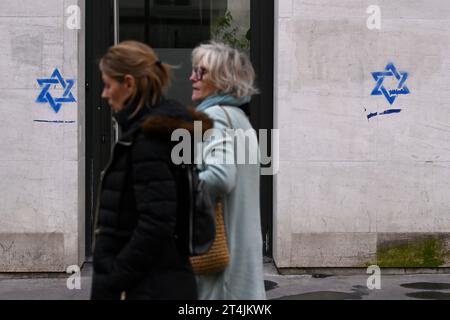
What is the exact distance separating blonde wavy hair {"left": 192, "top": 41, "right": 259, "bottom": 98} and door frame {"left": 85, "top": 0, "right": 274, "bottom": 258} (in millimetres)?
3892

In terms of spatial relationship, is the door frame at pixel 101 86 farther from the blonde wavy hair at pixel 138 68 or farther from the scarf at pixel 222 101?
the blonde wavy hair at pixel 138 68

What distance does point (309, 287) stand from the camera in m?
6.50

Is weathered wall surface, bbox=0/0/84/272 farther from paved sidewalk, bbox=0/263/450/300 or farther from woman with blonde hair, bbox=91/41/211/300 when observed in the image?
woman with blonde hair, bbox=91/41/211/300

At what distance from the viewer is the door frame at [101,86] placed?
23.4ft

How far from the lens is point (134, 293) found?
2.70 metres

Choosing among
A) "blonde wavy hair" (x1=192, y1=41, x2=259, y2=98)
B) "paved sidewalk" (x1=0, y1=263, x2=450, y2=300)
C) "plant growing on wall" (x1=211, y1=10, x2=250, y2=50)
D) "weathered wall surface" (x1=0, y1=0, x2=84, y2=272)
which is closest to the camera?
"blonde wavy hair" (x1=192, y1=41, x2=259, y2=98)

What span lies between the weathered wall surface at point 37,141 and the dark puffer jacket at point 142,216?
13.5 feet

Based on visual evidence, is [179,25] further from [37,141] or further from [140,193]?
[140,193]

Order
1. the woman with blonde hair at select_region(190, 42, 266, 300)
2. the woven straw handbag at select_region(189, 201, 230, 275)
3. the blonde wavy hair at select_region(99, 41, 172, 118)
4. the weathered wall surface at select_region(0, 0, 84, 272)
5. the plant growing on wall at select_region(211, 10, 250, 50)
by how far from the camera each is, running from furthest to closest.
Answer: the plant growing on wall at select_region(211, 10, 250, 50) → the weathered wall surface at select_region(0, 0, 84, 272) → the woman with blonde hair at select_region(190, 42, 266, 300) → the woven straw handbag at select_region(189, 201, 230, 275) → the blonde wavy hair at select_region(99, 41, 172, 118)

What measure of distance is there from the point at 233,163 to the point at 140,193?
0.60 m

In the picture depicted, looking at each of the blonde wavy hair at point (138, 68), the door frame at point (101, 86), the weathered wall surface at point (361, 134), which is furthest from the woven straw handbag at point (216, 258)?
the door frame at point (101, 86)

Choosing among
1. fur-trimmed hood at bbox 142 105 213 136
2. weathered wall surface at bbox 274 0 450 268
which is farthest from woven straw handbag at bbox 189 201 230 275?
weathered wall surface at bbox 274 0 450 268

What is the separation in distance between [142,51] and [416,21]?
15.3 feet

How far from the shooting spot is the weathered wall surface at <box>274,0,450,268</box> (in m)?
6.82
